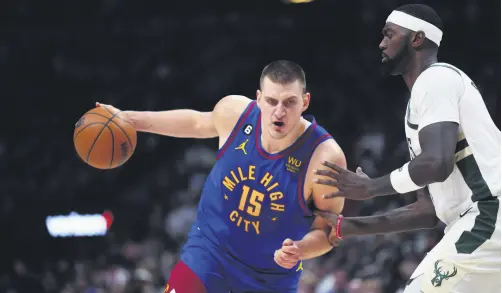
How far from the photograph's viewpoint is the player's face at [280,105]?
5629mm

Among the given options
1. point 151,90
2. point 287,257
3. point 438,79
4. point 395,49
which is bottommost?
point 287,257

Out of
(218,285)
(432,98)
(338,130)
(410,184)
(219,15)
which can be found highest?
(219,15)

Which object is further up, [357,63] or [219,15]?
[219,15]

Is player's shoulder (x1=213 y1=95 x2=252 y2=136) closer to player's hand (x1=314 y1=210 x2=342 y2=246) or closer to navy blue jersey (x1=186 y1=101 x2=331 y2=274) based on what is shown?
navy blue jersey (x1=186 y1=101 x2=331 y2=274)

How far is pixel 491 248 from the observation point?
4406 mm

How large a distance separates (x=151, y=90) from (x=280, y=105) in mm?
9172

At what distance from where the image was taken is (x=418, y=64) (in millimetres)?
4887

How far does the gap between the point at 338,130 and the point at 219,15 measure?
3.04 meters

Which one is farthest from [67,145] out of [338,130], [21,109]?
[338,130]

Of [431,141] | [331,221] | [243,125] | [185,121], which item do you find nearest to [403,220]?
[331,221]

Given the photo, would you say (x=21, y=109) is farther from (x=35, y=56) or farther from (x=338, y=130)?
(x=338, y=130)

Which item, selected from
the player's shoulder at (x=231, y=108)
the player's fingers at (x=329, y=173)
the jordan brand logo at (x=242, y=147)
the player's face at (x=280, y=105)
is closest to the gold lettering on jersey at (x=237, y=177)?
the jordan brand logo at (x=242, y=147)

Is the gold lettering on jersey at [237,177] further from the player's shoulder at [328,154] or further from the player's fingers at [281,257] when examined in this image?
the player's fingers at [281,257]

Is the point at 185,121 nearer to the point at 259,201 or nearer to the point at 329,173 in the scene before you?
the point at 259,201
